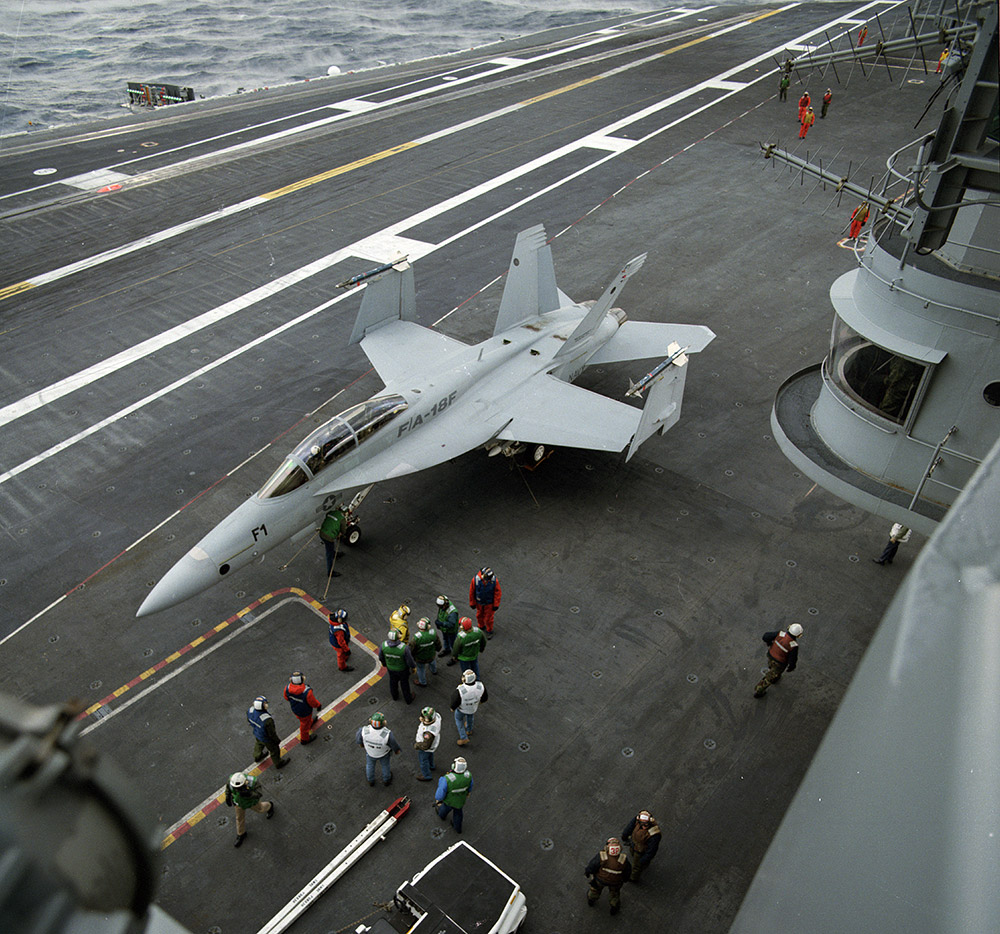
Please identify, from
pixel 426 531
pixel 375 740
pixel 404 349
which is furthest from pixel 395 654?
pixel 404 349

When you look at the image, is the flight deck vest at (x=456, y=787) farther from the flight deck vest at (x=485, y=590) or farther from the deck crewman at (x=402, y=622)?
the flight deck vest at (x=485, y=590)

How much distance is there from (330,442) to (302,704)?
17.5 feet

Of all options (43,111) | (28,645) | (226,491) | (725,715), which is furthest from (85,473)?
(43,111)

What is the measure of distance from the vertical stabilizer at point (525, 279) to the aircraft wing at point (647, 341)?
2.28 meters

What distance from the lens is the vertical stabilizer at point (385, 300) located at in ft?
69.8

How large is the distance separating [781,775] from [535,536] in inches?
282

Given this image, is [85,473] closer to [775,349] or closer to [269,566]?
[269,566]

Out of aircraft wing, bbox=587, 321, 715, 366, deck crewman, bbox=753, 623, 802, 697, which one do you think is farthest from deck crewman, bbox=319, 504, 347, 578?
deck crewman, bbox=753, 623, 802, 697

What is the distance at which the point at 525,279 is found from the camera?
2067cm

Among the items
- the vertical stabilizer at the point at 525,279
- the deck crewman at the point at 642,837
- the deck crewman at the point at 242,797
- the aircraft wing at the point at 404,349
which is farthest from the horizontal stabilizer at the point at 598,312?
the deck crewman at the point at 242,797

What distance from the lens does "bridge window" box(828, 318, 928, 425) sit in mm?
11562

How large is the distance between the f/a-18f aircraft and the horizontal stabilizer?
36mm

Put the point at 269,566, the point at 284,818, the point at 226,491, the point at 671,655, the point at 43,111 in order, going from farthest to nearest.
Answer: the point at 43,111 < the point at 226,491 < the point at 269,566 < the point at 671,655 < the point at 284,818

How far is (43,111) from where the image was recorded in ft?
218
